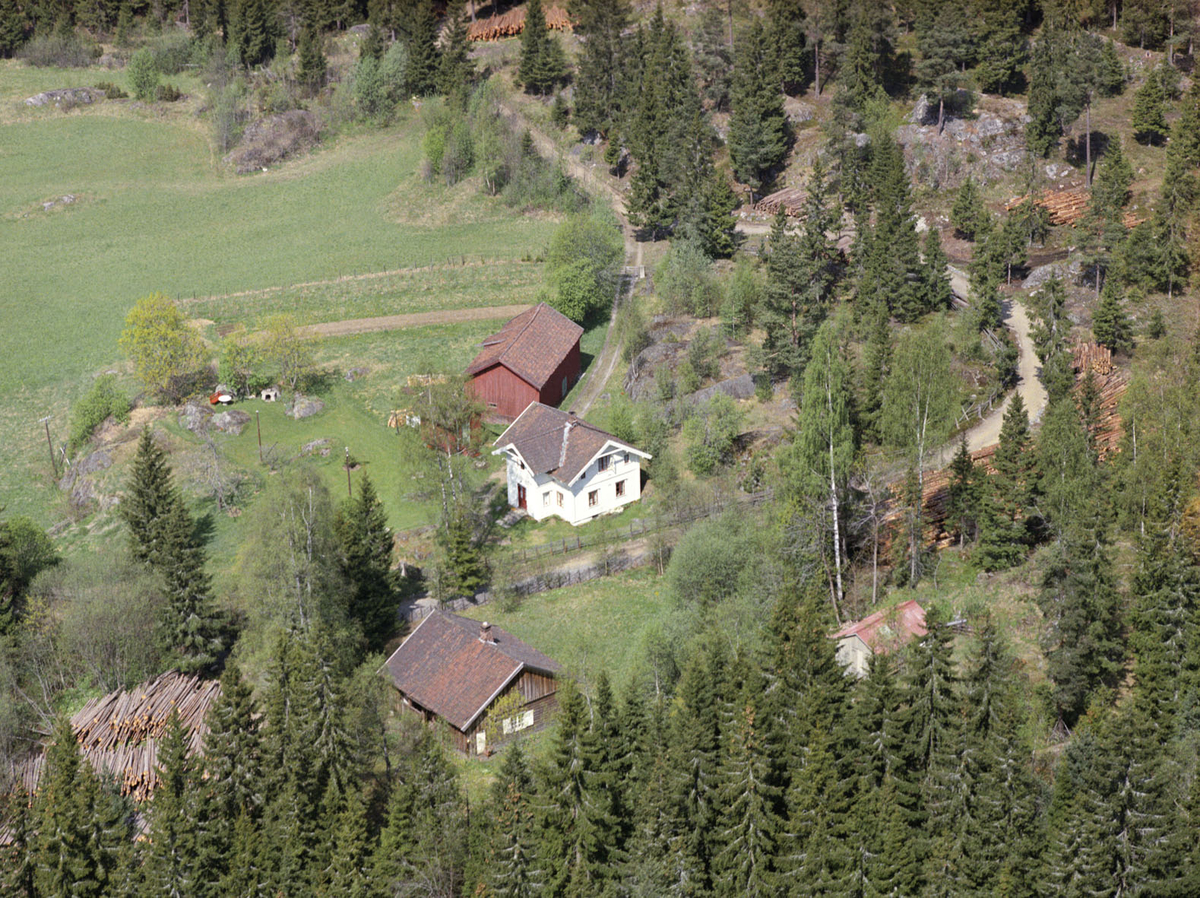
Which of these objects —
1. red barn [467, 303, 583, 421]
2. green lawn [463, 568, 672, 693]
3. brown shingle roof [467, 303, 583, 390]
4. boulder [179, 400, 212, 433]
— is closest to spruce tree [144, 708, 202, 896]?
green lawn [463, 568, 672, 693]

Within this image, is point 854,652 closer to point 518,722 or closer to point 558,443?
point 518,722

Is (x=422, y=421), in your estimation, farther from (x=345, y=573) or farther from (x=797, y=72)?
(x=797, y=72)

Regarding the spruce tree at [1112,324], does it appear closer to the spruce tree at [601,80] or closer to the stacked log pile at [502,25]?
the spruce tree at [601,80]

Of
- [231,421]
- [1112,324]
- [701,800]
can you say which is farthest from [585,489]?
[1112,324]

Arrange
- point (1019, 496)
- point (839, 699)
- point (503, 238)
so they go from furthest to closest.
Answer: point (503, 238) → point (1019, 496) → point (839, 699)

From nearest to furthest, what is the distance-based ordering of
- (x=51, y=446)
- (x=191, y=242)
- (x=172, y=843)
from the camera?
(x=172, y=843), (x=51, y=446), (x=191, y=242)

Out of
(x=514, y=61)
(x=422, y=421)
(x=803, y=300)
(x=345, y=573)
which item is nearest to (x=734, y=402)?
(x=803, y=300)

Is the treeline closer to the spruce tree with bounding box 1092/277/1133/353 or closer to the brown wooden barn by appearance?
the brown wooden barn
